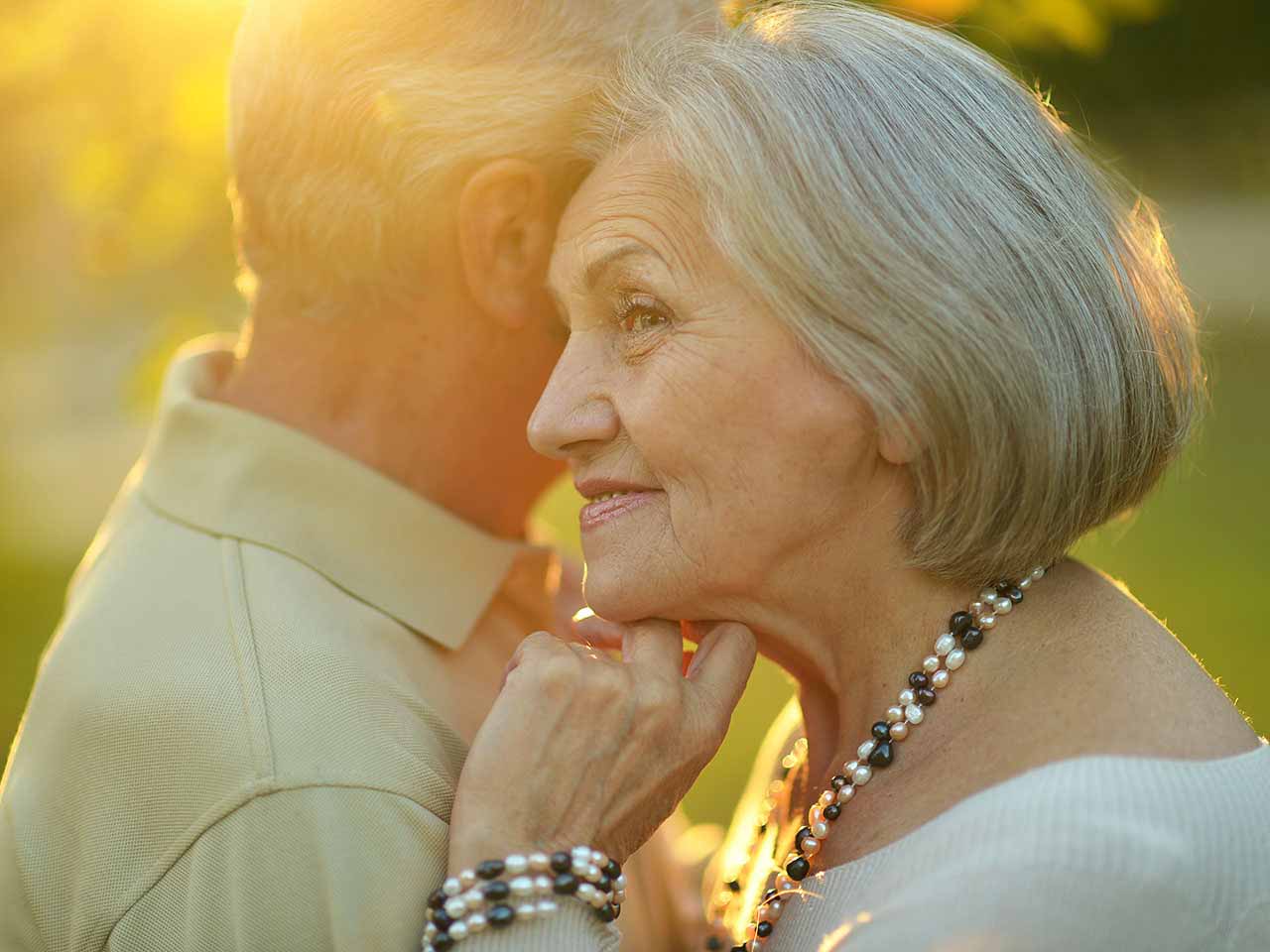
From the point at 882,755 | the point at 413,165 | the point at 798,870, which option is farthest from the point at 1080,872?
the point at 413,165

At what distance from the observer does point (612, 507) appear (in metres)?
2.45

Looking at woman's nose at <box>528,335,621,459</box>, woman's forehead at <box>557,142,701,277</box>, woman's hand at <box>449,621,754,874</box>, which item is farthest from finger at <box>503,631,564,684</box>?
woman's forehead at <box>557,142,701,277</box>

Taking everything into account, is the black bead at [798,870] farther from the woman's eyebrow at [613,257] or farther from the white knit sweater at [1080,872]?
the woman's eyebrow at [613,257]

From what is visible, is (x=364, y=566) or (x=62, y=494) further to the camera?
(x=62, y=494)

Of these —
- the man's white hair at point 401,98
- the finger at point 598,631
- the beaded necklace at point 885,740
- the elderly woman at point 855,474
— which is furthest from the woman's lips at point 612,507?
the man's white hair at point 401,98

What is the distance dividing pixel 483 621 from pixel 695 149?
1.17 m

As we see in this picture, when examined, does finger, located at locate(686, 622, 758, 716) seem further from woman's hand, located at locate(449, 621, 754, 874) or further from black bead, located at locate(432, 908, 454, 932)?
black bead, located at locate(432, 908, 454, 932)

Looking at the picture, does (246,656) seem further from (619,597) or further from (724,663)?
(724,663)

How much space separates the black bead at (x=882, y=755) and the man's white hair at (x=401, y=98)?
136 cm

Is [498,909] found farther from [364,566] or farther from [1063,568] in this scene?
[1063,568]

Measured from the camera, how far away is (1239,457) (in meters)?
9.73

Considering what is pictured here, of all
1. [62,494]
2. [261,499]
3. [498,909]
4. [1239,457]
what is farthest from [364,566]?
[62,494]

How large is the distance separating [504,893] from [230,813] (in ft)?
1.52

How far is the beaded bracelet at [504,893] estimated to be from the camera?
2.02 meters
